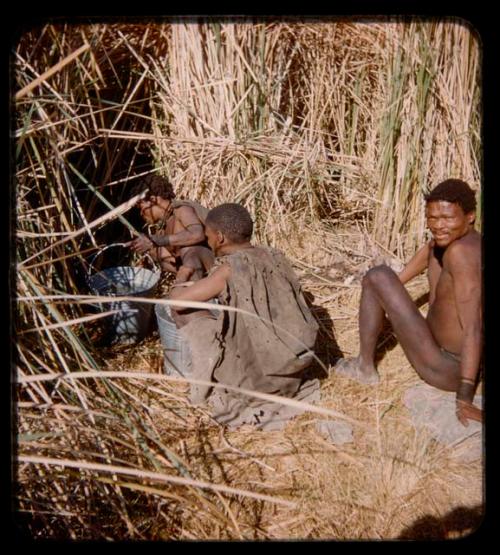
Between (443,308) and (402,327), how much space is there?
0.21 metres

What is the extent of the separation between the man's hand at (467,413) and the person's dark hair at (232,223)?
4.14ft

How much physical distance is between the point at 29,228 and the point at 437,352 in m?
1.98

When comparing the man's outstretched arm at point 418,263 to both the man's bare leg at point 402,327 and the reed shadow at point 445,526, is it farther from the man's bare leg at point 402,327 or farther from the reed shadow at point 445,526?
the reed shadow at point 445,526

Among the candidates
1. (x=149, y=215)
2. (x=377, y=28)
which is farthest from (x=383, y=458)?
(x=377, y=28)

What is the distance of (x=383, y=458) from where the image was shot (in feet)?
7.11

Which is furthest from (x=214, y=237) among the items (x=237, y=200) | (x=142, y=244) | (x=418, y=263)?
(x=237, y=200)

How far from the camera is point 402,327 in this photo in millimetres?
2492

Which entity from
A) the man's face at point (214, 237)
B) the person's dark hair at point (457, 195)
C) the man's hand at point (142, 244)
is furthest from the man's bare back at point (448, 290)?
the man's hand at point (142, 244)

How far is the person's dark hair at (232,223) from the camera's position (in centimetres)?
243

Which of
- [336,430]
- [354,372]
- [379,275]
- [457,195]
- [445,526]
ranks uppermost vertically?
[457,195]

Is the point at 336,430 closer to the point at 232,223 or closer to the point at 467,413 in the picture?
the point at 467,413

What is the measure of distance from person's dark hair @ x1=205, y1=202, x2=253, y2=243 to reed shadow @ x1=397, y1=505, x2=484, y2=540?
1.42 metres

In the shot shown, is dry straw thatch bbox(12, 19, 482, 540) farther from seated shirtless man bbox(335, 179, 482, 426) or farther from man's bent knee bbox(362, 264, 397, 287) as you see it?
man's bent knee bbox(362, 264, 397, 287)

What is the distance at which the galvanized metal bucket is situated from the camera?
3.03 meters
